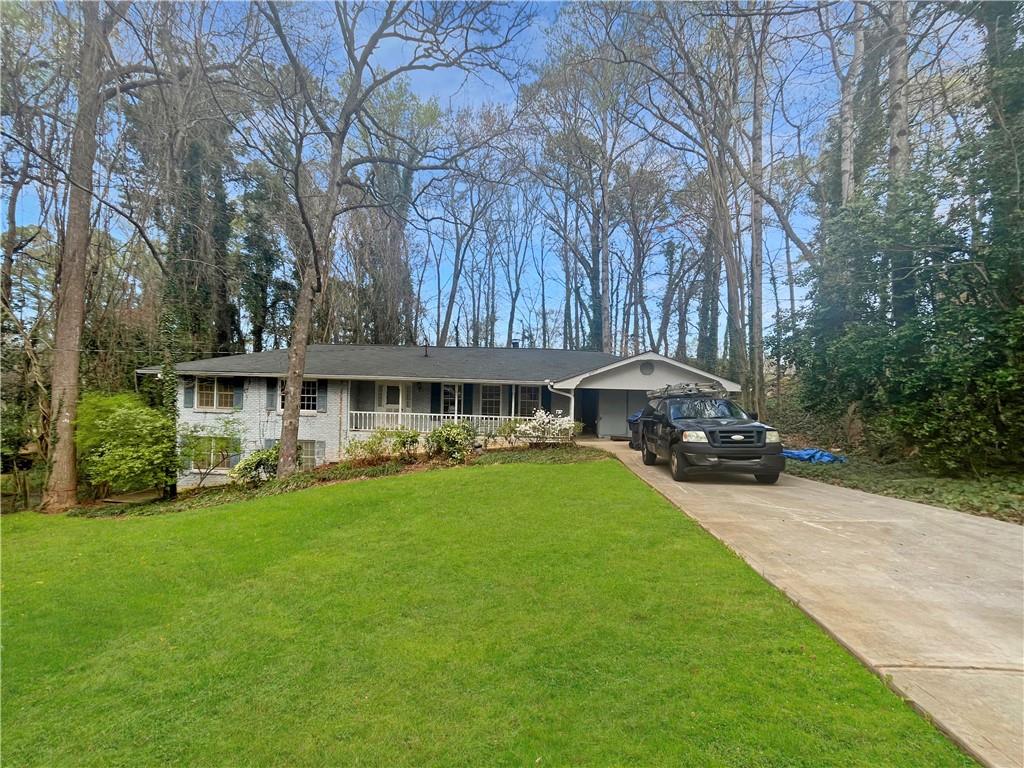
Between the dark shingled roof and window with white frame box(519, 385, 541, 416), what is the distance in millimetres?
834

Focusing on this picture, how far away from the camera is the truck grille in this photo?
8.30 meters

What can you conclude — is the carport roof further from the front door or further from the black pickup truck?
the black pickup truck

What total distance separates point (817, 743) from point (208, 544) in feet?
23.7

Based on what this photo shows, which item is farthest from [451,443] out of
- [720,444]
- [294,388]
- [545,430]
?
[720,444]

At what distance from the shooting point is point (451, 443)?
1251 cm

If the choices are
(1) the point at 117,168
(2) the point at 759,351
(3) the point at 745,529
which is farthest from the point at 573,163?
(3) the point at 745,529

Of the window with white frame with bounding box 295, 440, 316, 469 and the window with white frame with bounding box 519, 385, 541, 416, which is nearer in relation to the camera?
the window with white frame with bounding box 295, 440, 316, 469

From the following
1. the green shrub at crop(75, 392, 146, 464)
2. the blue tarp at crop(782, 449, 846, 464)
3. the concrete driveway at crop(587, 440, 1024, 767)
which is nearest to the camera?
the concrete driveway at crop(587, 440, 1024, 767)

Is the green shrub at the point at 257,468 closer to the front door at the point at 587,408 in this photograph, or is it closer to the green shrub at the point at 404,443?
the green shrub at the point at 404,443

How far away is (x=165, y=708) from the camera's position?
271cm

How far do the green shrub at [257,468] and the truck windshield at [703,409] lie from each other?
35.3 ft

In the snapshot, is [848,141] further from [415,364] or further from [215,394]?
[215,394]

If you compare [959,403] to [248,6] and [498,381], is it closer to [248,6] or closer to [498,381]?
[498,381]

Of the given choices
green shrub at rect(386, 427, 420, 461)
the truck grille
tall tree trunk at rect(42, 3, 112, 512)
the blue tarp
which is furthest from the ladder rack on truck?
tall tree trunk at rect(42, 3, 112, 512)
